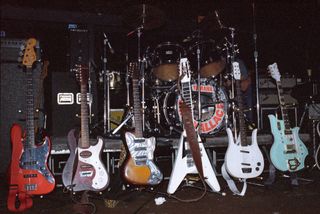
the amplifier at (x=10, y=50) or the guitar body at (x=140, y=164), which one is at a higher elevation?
the amplifier at (x=10, y=50)

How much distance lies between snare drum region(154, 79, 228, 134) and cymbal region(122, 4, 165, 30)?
3.65ft

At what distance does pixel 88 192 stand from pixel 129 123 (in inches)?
69.8

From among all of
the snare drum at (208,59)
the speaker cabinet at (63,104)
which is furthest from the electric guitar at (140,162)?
the speaker cabinet at (63,104)

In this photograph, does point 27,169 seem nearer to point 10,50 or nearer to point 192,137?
point 192,137

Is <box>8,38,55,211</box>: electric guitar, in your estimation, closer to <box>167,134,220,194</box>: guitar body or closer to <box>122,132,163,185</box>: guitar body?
<box>122,132,163,185</box>: guitar body

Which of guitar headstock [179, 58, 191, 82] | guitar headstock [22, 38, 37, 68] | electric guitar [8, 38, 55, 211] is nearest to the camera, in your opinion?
electric guitar [8, 38, 55, 211]

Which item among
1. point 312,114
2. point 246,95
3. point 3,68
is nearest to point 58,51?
point 3,68

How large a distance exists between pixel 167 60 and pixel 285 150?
7.78ft

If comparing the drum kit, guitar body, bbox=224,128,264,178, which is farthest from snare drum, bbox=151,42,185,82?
guitar body, bbox=224,128,264,178

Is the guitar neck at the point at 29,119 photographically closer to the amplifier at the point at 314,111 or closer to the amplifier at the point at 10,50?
the amplifier at the point at 10,50

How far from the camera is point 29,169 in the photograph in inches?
127

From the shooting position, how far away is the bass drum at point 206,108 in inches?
196

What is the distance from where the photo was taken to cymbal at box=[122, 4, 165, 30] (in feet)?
15.6

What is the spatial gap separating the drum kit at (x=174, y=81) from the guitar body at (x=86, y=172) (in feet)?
4.31
